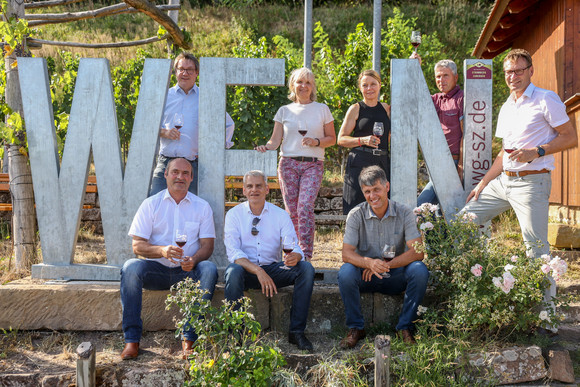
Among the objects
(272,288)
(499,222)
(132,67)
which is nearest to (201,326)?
(272,288)

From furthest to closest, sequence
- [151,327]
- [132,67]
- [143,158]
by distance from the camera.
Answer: [132,67] < [143,158] < [151,327]

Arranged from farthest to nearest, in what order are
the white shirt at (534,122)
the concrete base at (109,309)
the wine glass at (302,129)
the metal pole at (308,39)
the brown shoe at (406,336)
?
the metal pole at (308,39), the wine glass at (302,129), the concrete base at (109,309), the white shirt at (534,122), the brown shoe at (406,336)

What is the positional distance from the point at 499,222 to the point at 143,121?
19.5ft

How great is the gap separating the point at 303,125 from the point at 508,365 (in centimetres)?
222

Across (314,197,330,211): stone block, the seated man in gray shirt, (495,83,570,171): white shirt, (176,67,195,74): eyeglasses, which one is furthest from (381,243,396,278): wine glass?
(314,197,330,211): stone block

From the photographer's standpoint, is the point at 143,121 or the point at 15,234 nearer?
the point at 143,121

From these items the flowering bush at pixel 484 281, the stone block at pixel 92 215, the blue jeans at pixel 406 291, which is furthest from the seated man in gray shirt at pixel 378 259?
the stone block at pixel 92 215

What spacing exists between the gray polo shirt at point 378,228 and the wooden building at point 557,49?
3195mm

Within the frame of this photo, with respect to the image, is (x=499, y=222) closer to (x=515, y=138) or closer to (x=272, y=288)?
(x=515, y=138)

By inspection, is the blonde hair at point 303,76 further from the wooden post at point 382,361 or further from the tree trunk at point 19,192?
the tree trunk at point 19,192

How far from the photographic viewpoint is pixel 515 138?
3.91 metres

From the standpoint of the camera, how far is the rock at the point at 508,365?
11.2 feet

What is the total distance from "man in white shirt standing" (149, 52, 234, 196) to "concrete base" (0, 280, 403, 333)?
94cm

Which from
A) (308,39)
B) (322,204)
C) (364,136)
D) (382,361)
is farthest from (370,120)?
(322,204)
